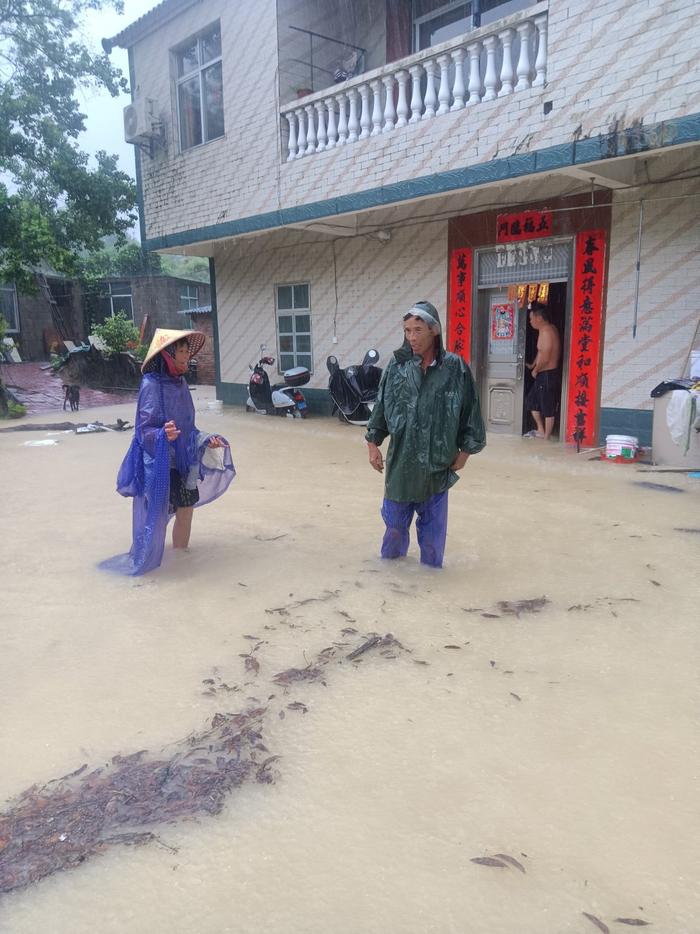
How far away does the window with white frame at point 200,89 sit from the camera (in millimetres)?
11086

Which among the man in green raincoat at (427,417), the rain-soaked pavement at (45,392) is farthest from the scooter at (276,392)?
the man in green raincoat at (427,417)

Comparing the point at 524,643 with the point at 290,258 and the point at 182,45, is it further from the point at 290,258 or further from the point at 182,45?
the point at 182,45

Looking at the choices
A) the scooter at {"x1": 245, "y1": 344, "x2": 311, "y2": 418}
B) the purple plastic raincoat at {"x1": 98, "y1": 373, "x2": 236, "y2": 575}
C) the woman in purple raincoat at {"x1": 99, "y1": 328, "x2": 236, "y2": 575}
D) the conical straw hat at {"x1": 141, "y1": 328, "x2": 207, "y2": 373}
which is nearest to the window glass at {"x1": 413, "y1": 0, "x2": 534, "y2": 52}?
the scooter at {"x1": 245, "y1": 344, "x2": 311, "y2": 418}

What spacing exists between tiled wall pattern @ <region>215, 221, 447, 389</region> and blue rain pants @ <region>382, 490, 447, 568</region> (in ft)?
19.2

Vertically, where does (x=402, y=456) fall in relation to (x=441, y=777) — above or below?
above

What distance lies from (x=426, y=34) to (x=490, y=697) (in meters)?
10.1

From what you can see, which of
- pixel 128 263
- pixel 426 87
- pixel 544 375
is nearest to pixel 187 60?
pixel 426 87

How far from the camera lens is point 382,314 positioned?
399 inches

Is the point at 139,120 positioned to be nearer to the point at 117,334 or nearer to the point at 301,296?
the point at 301,296

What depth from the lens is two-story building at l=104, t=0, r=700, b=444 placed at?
6430 mm

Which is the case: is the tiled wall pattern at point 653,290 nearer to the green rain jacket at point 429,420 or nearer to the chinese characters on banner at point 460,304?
the chinese characters on banner at point 460,304

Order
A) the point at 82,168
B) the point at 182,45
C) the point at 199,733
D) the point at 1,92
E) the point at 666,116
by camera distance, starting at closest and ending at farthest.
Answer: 1. the point at 199,733
2. the point at 666,116
3. the point at 182,45
4. the point at 1,92
5. the point at 82,168

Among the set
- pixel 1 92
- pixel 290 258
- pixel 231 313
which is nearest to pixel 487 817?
pixel 290 258

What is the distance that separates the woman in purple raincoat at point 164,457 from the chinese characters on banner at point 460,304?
5.43 meters
